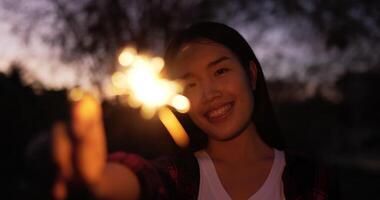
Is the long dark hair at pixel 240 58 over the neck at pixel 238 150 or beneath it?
over

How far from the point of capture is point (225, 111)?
2.41 meters

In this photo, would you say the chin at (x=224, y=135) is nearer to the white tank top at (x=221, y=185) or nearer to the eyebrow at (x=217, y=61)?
the white tank top at (x=221, y=185)

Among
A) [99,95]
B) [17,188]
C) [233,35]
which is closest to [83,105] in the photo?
[233,35]

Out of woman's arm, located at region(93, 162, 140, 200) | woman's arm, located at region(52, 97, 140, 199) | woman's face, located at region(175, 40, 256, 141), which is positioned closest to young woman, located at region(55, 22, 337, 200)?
woman's face, located at region(175, 40, 256, 141)

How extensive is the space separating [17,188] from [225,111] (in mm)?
4733

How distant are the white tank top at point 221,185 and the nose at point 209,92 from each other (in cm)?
32

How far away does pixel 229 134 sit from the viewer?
2.41 m

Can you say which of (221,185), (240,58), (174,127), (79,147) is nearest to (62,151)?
(79,147)

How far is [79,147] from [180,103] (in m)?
1.32

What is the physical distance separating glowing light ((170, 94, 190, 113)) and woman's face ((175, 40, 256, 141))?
0.03 metres

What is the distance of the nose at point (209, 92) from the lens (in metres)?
2.39

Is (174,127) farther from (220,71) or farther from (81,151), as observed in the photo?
(81,151)

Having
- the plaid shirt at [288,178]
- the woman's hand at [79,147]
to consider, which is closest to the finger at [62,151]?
the woman's hand at [79,147]

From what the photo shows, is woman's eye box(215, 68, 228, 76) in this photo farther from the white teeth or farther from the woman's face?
the white teeth
